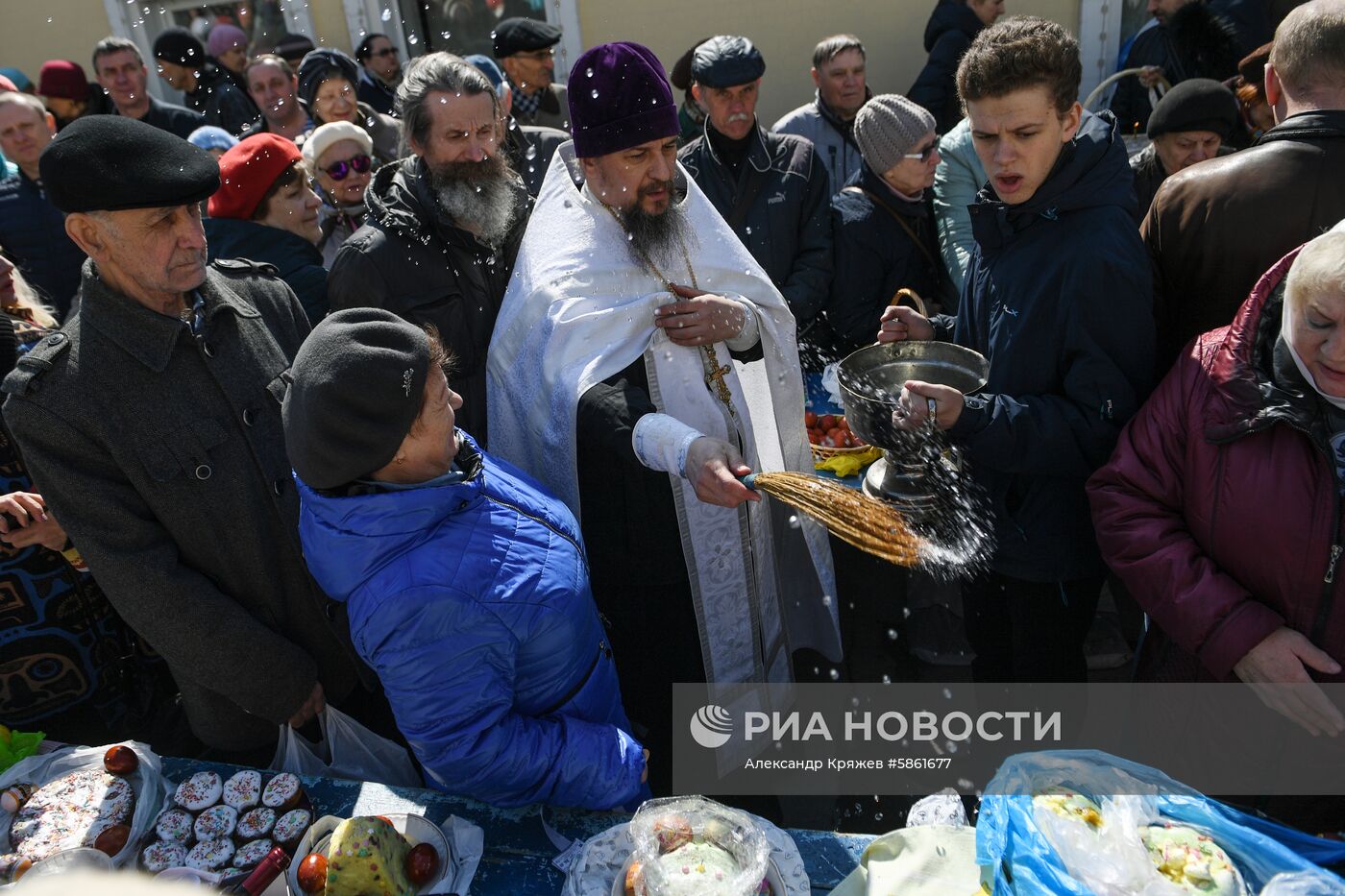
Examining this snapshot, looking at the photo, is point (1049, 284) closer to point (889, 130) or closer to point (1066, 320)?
point (1066, 320)

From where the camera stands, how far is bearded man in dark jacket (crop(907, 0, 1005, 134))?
25.4ft

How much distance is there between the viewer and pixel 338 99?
21.6 feet

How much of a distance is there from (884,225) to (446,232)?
98.6 inches

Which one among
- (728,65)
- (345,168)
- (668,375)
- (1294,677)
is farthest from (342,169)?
(1294,677)

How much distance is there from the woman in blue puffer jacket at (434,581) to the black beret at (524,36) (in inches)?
248

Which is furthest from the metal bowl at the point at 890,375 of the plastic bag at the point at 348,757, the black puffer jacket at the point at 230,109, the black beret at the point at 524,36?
the black puffer jacket at the point at 230,109

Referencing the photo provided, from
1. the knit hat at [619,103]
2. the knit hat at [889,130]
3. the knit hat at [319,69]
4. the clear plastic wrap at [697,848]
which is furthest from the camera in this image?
the knit hat at [319,69]

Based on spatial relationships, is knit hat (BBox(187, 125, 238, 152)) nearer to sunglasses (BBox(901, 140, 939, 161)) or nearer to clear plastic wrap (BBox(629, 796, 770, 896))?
sunglasses (BBox(901, 140, 939, 161))

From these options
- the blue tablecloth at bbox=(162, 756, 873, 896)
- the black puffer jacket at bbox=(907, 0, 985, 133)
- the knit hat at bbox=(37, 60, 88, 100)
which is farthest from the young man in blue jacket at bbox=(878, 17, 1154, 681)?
the knit hat at bbox=(37, 60, 88, 100)

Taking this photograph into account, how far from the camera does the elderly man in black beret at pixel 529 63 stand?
758 cm

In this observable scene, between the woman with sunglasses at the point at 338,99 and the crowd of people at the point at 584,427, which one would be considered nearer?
the crowd of people at the point at 584,427

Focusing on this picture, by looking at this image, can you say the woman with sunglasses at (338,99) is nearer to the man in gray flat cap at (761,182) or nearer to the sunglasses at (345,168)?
the sunglasses at (345,168)

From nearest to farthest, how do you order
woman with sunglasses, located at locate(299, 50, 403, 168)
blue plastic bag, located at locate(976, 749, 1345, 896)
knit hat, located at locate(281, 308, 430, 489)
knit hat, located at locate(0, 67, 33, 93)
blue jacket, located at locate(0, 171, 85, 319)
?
blue plastic bag, located at locate(976, 749, 1345, 896) < knit hat, located at locate(281, 308, 430, 489) < blue jacket, located at locate(0, 171, 85, 319) < woman with sunglasses, located at locate(299, 50, 403, 168) < knit hat, located at locate(0, 67, 33, 93)

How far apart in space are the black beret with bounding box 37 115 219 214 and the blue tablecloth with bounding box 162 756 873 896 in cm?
156
